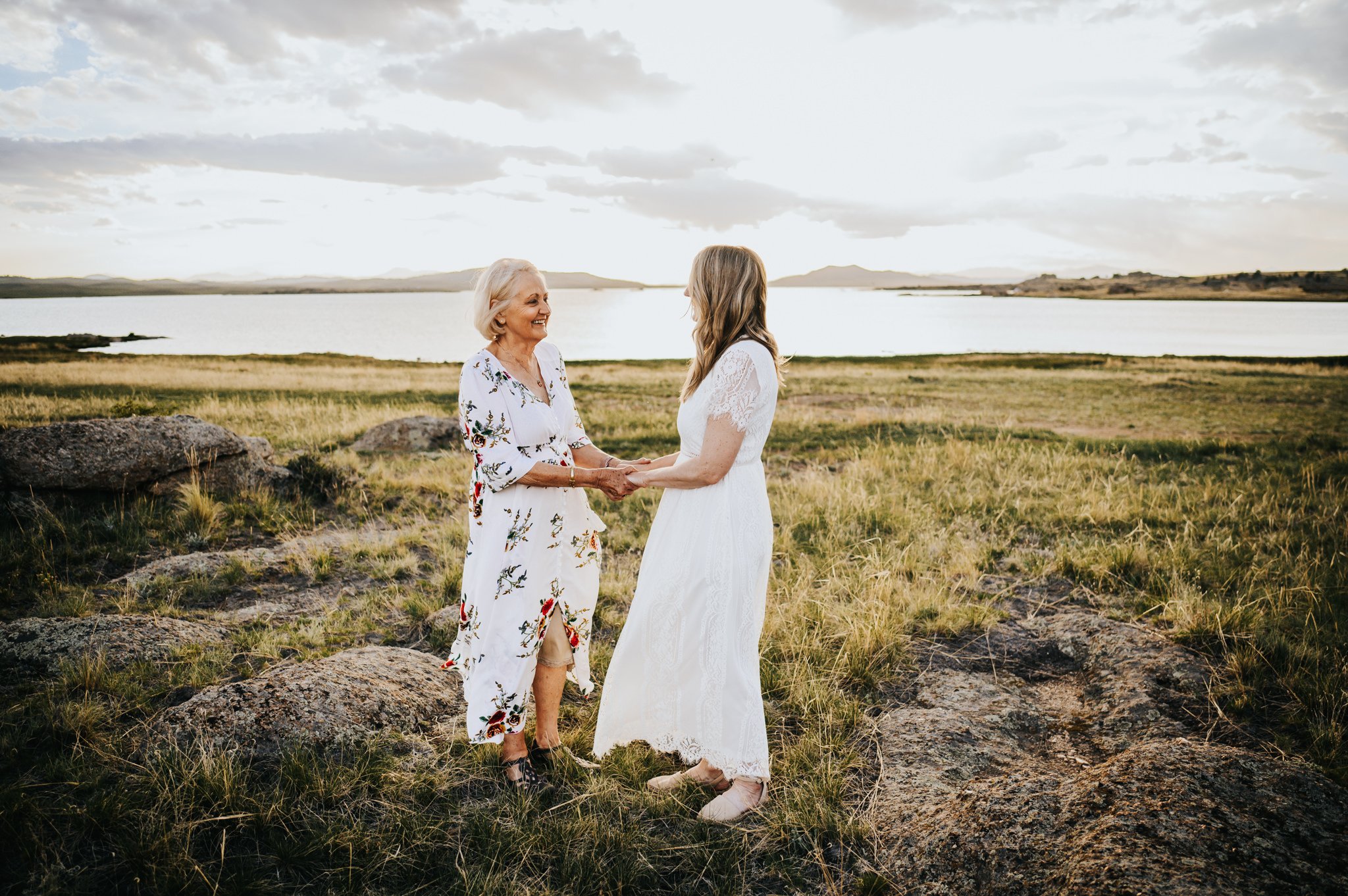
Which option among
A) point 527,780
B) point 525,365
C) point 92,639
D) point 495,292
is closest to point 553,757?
point 527,780

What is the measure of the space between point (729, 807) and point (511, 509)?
1.89m

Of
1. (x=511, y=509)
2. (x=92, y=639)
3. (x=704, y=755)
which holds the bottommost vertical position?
(x=704, y=755)

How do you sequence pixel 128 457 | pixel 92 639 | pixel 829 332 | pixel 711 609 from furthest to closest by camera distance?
pixel 829 332
pixel 128 457
pixel 92 639
pixel 711 609

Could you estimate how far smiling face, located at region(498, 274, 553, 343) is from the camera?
3527mm

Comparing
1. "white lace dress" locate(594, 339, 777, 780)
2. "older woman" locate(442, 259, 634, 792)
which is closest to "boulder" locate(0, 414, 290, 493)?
"older woman" locate(442, 259, 634, 792)

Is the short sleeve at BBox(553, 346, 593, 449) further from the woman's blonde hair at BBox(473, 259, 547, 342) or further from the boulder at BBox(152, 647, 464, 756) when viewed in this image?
the boulder at BBox(152, 647, 464, 756)

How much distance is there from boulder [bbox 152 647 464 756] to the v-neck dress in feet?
2.26

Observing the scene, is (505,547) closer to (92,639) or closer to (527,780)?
(527,780)

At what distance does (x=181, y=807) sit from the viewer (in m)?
3.01

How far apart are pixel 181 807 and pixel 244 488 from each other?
674 cm

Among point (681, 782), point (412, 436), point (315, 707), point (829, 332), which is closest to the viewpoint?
point (681, 782)

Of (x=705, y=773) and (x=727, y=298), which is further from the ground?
(x=727, y=298)

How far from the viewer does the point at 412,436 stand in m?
12.7

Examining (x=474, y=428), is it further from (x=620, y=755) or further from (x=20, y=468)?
(x=20, y=468)
